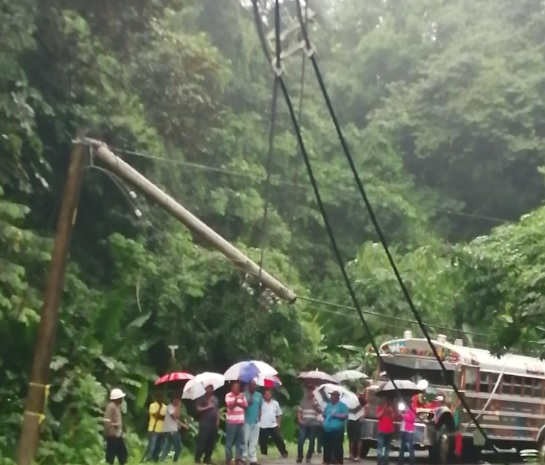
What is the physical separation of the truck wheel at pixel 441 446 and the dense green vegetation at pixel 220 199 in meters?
2.16

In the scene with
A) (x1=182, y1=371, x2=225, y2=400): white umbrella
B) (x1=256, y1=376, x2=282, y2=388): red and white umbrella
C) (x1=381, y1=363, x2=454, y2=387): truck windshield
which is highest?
(x1=381, y1=363, x2=454, y2=387): truck windshield

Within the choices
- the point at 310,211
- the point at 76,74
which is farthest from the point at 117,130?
the point at 310,211

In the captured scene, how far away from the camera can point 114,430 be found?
16.2 m

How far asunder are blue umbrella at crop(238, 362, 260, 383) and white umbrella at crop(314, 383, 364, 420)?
125 centimetres

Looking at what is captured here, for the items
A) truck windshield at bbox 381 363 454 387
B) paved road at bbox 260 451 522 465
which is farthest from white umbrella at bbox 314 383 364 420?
truck windshield at bbox 381 363 454 387

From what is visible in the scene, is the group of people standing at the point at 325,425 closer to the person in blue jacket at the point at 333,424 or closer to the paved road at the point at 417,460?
the person in blue jacket at the point at 333,424

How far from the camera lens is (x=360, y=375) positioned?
2288cm

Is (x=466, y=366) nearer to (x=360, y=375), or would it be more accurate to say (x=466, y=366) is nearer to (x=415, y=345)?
(x=415, y=345)

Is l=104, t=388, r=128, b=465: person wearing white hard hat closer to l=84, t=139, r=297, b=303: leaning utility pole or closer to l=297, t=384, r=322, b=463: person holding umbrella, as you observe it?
l=84, t=139, r=297, b=303: leaning utility pole

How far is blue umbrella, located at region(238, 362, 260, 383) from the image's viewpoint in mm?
17938

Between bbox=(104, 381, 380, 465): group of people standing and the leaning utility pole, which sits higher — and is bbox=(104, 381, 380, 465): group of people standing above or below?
below

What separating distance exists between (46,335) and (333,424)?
803 cm

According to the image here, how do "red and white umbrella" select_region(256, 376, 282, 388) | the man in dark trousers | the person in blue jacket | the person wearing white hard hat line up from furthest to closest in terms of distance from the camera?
"red and white umbrella" select_region(256, 376, 282, 388), the person in blue jacket, the man in dark trousers, the person wearing white hard hat

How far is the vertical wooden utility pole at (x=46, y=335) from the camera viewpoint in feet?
35.2
